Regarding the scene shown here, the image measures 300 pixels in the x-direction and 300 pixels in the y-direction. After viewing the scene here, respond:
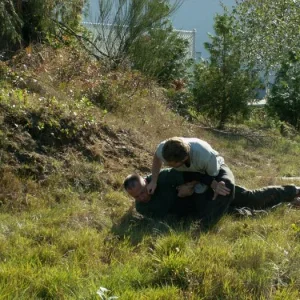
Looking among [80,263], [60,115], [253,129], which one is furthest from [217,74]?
[80,263]

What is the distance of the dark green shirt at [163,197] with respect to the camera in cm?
693

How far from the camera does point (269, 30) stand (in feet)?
64.9

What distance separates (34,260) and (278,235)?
7.78 ft

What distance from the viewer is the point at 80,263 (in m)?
5.48

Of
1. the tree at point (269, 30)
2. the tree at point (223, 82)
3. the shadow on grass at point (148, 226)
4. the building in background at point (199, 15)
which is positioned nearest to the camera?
the shadow on grass at point (148, 226)

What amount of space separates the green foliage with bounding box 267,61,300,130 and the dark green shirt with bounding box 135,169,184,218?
12723mm

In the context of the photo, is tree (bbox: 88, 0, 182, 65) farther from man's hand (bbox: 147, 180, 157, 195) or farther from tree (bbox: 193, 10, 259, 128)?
man's hand (bbox: 147, 180, 157, 195)

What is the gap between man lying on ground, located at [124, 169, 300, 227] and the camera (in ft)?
22.5

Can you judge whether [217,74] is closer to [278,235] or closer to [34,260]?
A: [278,235]

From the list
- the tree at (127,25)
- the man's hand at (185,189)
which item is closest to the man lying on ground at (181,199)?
the man's hand at (185,189)

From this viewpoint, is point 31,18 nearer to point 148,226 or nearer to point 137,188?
point 137,188

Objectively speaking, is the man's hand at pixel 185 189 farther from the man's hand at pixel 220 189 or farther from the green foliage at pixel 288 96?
the green foliage at pixel 288 96

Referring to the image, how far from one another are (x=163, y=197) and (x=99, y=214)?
713 mm

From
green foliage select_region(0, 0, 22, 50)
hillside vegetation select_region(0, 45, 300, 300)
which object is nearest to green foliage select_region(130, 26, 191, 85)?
hillside vegetation select_region(0, 45, 300, 300)
